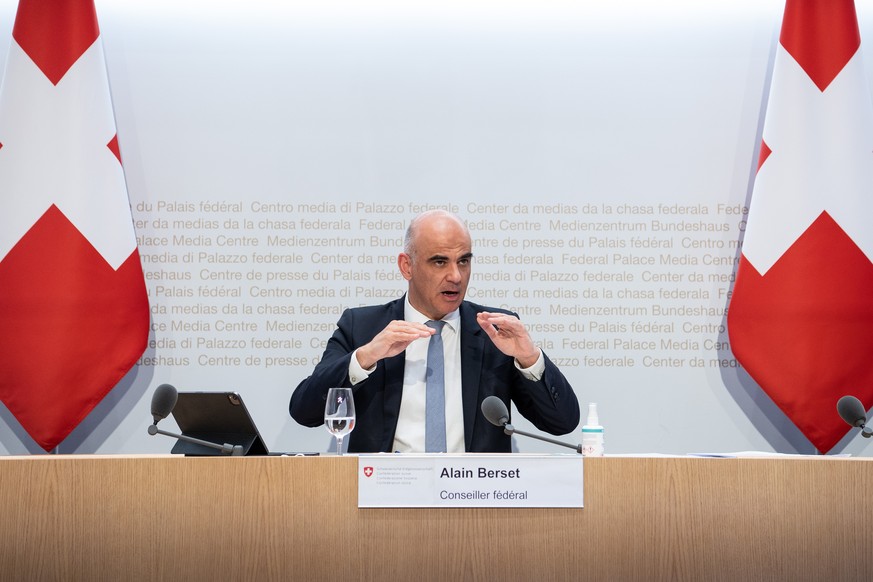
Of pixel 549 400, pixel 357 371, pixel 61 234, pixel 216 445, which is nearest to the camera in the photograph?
pixel 216 445

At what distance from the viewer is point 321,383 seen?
350 cm

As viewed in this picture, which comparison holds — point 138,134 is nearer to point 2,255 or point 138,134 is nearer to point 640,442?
point 2,255

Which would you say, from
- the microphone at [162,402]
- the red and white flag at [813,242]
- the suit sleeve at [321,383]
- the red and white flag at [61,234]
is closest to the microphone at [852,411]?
the red and white flag at [813,242]

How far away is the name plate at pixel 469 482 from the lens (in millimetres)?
2516

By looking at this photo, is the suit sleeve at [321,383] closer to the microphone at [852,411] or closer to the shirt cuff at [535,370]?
the shirt cuff at [535,370]

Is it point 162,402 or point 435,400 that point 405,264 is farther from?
point 162,402

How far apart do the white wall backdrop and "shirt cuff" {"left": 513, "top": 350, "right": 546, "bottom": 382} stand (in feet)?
3.48

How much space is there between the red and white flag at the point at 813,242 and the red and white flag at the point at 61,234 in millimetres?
3034

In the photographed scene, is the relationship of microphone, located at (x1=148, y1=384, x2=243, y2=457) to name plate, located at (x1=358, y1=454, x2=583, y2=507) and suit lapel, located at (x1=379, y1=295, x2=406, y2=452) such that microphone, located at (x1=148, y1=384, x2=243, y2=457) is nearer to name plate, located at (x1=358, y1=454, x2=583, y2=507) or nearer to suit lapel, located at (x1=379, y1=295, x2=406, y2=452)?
name plate, located at (x1=358, y1=454, x2=583, y2=507)

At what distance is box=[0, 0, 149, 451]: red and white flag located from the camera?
4.20m

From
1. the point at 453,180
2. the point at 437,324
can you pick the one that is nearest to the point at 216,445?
the point at 437,324

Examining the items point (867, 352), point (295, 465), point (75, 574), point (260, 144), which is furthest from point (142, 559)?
point (867, 352)

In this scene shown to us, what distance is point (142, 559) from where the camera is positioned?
2520 mm

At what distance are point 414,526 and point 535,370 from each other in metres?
1.11
